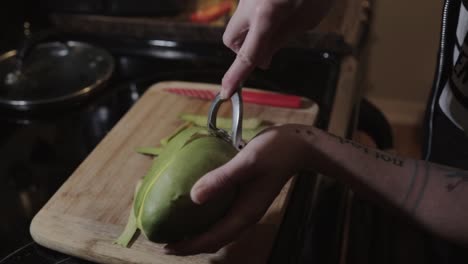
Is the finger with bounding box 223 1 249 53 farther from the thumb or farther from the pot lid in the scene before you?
the pot lid

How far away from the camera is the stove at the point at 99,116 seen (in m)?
0.70

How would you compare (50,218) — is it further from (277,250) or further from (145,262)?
(277,250)

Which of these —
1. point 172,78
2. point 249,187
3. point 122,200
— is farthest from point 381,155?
point 172,78

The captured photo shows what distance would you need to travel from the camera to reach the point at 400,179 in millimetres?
610

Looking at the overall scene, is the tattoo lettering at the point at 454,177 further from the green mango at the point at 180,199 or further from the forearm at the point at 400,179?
the green mango at the point at 180,199

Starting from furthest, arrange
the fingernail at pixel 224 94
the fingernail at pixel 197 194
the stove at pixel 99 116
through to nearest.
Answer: the stove at pixel 99 116 < the fingernail at pixel 224 94 < the fingernail at pixel 197 194

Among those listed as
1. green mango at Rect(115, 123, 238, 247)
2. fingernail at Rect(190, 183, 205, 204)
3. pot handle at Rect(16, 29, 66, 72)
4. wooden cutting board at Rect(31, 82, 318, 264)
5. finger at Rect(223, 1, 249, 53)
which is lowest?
wooden cutting board at Rect(31, 82, 318, 264)

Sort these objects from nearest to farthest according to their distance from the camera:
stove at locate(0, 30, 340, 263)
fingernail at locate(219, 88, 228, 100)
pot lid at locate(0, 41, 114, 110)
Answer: fingernail at locate(219, 88, 228, 100)
stove at locate(0, 30, 340, 263)
pot lid at locate(0, 41, 114, 110)

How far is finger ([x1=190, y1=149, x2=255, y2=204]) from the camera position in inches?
19.3

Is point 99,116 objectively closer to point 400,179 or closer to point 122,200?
point 122,200

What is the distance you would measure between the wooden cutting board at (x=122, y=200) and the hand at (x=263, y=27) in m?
0.22

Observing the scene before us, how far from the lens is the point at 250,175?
529 mm

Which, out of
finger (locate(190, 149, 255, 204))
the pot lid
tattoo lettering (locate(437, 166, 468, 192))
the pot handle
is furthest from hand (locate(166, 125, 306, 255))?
the pot handle

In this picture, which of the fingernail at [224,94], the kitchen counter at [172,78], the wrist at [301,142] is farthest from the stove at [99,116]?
the fingernail at [224,94]
